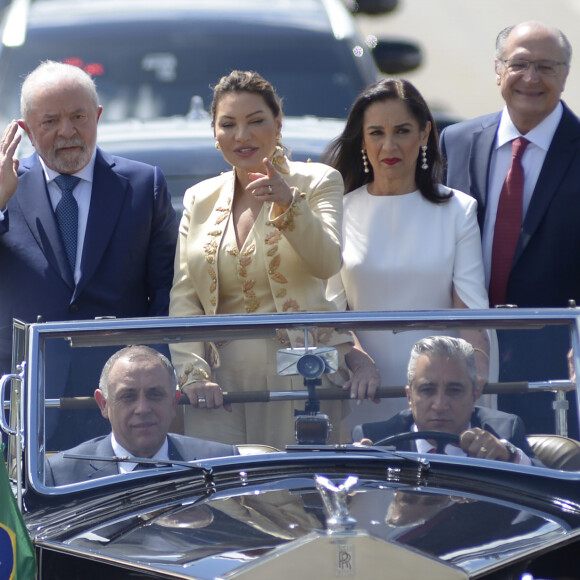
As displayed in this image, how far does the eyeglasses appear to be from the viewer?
507 cm

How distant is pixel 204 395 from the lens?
3.68 meters

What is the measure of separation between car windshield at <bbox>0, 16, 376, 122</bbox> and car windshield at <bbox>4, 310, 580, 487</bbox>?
4481 mm

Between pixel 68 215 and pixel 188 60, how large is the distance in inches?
144

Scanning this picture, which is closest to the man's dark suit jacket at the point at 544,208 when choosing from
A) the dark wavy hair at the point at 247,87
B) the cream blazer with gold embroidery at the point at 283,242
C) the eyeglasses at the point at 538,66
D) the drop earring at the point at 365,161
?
the eyeglasses at the point at 538,66

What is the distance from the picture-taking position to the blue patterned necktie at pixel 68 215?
4773 mm

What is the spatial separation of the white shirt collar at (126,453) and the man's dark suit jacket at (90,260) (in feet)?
3.60

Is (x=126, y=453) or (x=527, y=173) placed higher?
(x=527, y=173)

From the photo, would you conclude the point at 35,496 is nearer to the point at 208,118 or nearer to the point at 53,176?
the point at 53,176

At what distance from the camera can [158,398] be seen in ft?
12.1

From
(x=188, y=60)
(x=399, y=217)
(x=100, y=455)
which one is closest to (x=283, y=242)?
(x=399, y=217)

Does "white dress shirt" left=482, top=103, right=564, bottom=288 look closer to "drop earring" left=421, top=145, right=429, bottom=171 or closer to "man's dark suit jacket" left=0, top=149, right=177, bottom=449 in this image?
"drop earring" left=421, top=145, right=429, bottom=171

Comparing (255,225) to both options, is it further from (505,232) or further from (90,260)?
(505,232)

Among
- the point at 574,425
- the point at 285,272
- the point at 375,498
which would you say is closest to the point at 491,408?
the point at 574,425

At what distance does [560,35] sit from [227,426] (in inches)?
93.8
